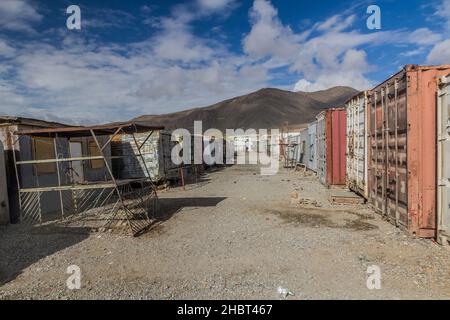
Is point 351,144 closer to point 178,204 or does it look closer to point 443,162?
point 443,162

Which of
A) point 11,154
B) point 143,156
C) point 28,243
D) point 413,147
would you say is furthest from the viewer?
point 143,156

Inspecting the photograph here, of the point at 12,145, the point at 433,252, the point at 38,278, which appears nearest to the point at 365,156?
the point at 433,252

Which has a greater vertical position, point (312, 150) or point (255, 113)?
point (255, 113)

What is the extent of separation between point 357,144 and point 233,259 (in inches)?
242

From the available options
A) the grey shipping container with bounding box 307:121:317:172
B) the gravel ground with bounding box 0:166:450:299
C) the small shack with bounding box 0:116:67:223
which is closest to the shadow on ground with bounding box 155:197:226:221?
the gravel ground with bounding box 0:166:450:299

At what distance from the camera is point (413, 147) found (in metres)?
5.79

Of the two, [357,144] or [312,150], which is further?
[312,150]

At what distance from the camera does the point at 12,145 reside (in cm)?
880

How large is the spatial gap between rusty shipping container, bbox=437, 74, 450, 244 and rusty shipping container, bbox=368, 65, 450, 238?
0.71ft

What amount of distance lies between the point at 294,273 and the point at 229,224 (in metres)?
3.12

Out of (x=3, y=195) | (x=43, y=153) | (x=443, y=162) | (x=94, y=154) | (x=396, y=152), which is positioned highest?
(x=43, y=153)
